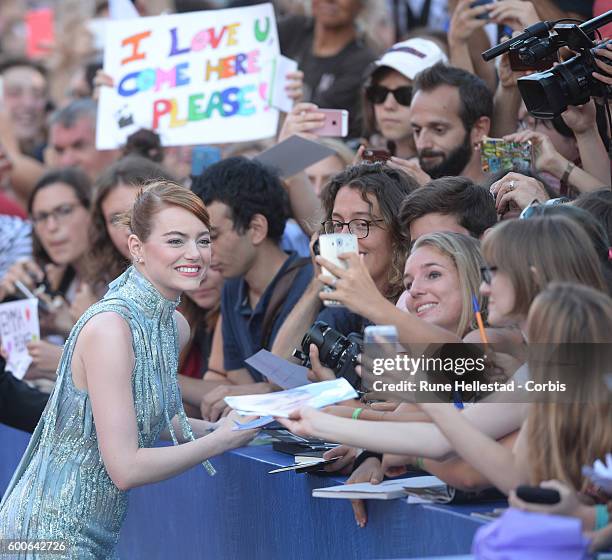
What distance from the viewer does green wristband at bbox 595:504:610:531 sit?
3.20 metres

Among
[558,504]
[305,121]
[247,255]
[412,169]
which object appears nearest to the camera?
[558,504]

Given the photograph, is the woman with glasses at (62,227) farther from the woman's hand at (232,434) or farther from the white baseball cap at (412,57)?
the woman's hand at (232,434)

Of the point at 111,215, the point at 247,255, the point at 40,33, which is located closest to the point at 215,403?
the point at 247,255

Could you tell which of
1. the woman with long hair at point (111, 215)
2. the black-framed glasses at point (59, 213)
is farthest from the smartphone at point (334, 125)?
the black-framed glasses at point (59, 213)

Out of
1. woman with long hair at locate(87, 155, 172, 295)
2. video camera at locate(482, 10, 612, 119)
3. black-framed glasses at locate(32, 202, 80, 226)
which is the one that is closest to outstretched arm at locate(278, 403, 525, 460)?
video camera at locate(482, 10, 612, 119)

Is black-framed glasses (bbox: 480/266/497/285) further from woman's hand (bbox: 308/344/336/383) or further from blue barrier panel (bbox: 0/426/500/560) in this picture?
woman's hand (bbox: 308/344/336/383)

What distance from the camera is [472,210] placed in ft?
15.3

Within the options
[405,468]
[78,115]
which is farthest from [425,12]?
[405,468]

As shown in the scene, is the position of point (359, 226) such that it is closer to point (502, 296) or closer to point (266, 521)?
point (266, 521)

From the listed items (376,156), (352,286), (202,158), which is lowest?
(352,286)

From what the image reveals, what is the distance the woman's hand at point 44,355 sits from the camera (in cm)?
676

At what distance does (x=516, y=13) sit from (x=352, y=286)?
8.79ft

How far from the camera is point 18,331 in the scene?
22.8ft

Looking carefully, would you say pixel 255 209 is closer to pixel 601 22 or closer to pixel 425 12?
pixel 601 22
